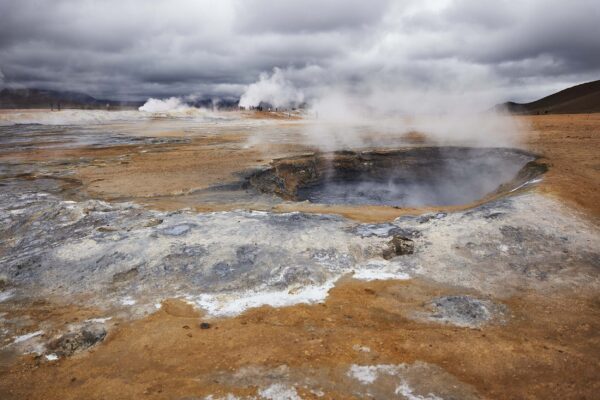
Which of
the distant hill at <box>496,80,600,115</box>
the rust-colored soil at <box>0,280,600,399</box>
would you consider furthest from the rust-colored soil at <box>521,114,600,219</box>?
the distant hill at <box>496,80,600,115</box>

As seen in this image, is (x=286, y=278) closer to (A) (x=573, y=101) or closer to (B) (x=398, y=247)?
(B) (x=398, y=247)

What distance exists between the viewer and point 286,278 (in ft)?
21.6

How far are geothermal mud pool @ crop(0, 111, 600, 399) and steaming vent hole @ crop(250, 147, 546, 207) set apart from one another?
412 centimetres

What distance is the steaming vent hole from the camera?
14984 mm

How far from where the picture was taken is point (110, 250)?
24.5ft

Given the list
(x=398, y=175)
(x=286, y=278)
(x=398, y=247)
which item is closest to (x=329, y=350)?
(x=286, y=278)

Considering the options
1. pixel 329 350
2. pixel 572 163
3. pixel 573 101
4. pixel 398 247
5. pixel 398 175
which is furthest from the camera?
pixel 573 101

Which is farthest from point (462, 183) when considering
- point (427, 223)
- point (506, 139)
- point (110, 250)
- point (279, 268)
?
point (110, 250)

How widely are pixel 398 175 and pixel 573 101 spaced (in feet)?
261

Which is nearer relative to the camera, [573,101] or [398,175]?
[398,175]

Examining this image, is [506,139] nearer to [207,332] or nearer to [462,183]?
[462,183]

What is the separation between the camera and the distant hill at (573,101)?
69.6 m

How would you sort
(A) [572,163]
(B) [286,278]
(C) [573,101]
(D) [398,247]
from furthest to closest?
(C) [573,101]
(A) [572,163]
(D) [398,247]
(B) [286,278]

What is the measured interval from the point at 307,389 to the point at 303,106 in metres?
81.9
